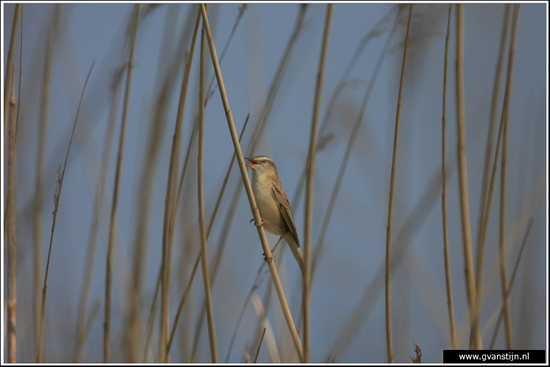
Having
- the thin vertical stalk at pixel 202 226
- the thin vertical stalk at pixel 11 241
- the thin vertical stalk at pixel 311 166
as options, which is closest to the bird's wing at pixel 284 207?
the thin vertical stalk at pixel 202 226

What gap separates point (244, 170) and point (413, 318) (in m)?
1.61

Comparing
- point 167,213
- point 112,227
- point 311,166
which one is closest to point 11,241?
point 112,227

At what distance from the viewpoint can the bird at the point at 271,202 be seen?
421 centimetres

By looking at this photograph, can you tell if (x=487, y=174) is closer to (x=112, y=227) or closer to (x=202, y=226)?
(x=202, y=226)

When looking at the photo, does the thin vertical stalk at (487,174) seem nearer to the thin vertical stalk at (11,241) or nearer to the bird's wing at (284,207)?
the bird's wing at (284,207)

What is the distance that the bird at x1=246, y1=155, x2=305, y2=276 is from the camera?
4.21m

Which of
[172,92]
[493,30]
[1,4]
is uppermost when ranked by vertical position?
[1,4]

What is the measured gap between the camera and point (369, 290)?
2918 mm

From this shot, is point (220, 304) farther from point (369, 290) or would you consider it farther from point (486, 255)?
point (486, 255)

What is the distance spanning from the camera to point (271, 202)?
425 cm

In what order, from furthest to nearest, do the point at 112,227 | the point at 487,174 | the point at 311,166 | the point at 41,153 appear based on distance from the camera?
the point at 41,153 < the point at 487,174 < the point at 112,227 < the point at 311,166

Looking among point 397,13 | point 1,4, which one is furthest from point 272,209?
point 1,4

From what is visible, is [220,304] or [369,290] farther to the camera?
A: [220,304]

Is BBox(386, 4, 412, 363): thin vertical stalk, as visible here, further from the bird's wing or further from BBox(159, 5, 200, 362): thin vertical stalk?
the bird's wing
